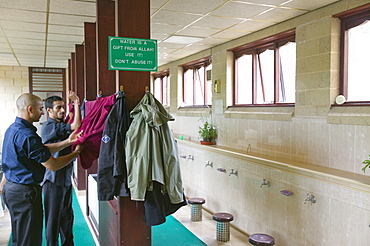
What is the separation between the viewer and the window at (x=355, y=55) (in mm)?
3510

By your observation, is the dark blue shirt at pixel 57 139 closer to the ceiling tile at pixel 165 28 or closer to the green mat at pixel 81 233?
the green mat at pixel 81 233

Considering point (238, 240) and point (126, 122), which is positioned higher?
point (126, 122)

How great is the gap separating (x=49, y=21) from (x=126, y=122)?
2765 millimetres

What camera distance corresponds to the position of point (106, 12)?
391 cm

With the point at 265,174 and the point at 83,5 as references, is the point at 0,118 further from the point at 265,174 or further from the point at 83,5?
the point at 265,174

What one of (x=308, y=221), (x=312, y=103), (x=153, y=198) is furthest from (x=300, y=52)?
(x=153, y=198)

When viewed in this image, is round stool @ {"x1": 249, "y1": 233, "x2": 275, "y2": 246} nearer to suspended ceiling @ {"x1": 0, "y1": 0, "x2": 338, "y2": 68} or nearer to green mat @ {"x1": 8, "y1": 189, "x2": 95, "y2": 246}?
green mat @ {"x1": 8, "y1": 189, "x2": 95, "y2": 246}

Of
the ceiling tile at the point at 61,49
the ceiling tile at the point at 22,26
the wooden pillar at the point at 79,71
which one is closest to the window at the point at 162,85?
the ceiling tile at the point at 61,49

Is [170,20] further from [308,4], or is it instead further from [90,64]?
[308,4]

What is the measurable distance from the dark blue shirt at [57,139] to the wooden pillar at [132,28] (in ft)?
3.34

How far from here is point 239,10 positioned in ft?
13.3

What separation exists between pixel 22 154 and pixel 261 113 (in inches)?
126

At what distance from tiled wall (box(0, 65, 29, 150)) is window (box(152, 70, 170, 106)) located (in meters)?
3.73

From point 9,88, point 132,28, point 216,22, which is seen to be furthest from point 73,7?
point 9,88
